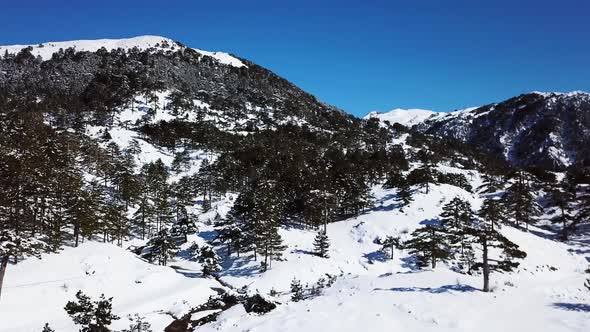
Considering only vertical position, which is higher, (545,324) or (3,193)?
(3,193)

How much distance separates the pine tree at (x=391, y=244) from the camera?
2485 inches

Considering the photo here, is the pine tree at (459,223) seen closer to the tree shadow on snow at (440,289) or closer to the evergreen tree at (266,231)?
the evergreen tree at (266,231)

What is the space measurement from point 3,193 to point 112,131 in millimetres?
96509

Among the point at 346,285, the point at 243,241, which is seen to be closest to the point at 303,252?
the point at 243,241

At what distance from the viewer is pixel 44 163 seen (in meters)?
64.4

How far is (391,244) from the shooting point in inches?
2480

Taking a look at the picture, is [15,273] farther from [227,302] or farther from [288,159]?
[288,159]

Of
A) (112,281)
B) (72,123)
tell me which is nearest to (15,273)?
(112,281)

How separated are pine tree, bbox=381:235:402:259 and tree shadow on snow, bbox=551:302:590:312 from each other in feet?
144

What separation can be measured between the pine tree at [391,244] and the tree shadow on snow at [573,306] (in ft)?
144

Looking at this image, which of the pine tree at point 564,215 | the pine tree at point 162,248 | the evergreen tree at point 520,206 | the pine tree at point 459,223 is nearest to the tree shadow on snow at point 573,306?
the pine tree at point 459,223

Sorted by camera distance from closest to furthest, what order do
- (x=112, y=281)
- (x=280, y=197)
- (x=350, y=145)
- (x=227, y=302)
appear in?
(x=227, y=302), (x=112, y=281), (x=280, y=197), (x=350, y=145)

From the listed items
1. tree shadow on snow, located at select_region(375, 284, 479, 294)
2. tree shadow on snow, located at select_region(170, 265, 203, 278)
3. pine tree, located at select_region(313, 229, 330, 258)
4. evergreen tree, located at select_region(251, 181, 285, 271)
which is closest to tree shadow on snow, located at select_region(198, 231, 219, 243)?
evergreen tree, located at select_region(251, 181, 285, 271)

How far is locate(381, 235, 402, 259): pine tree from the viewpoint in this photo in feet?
207
